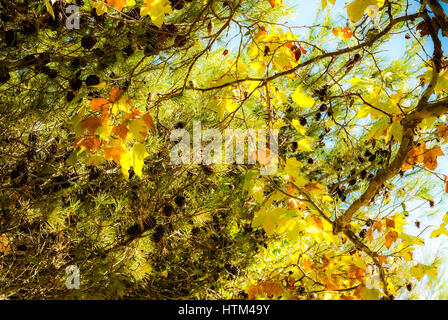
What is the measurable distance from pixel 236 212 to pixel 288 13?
2.66 feet

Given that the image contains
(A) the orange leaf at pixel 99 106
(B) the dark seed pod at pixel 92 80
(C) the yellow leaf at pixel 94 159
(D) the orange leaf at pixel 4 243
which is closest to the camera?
(A) the orange leaf at pixel 99 106

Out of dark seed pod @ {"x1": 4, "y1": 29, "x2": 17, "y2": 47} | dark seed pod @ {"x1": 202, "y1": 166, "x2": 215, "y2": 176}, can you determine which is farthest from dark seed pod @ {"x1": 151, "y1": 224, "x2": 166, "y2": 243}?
dark seed pod @ {"x1": 4, "y1": 29, "x2": 17, "y2": 47}

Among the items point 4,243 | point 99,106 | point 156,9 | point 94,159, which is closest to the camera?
point 156,9

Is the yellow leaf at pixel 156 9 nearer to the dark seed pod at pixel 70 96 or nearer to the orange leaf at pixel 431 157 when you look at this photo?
the dark seed pod at pixel 70 96

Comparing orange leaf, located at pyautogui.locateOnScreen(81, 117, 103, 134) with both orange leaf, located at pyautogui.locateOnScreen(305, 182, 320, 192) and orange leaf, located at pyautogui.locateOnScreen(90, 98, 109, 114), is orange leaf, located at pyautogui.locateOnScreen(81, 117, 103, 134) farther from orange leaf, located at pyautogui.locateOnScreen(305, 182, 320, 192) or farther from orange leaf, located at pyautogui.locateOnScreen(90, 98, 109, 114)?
orange leaf, located at pyautogui.locateOnScreen(305, 182, 320, 192)

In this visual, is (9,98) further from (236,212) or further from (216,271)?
(216,271)

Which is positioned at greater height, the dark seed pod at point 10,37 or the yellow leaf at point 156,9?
the dark seed pod at point 10,37

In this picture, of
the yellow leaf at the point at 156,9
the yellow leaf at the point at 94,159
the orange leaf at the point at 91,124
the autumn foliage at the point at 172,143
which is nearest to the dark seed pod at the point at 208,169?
the autumn foliage at the point at 172,143

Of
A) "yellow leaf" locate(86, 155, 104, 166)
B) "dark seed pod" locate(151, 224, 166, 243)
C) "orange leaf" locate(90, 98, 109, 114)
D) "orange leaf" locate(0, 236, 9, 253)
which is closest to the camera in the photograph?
"orange leaf" locate(90, 98, 109, 114)

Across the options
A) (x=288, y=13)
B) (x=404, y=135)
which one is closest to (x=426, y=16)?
(x=404, y=135)

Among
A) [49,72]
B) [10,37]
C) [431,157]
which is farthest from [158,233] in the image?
[431,157]

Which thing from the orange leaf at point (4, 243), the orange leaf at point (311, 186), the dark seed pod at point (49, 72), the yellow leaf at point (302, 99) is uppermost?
the dark seed pod at point (49, 72)

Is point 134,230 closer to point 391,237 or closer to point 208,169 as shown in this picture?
point 208,169

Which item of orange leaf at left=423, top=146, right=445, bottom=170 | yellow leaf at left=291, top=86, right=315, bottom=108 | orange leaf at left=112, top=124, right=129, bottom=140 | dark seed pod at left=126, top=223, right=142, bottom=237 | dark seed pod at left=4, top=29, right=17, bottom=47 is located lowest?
dark seed pod at left=126, top=223, right=142, bottom=237
